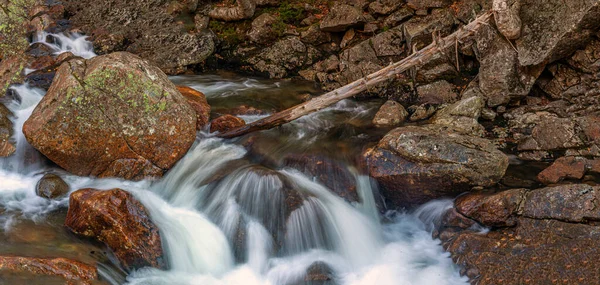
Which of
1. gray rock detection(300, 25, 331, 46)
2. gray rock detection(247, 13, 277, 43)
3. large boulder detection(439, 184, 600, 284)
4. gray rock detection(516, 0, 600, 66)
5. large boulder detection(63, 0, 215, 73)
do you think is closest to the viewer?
large boulder detection(439, 184, 600, 284)

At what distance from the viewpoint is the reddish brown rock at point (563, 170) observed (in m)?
6.59

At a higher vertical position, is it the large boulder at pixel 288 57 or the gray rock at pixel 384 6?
the gray rock at pixel 384 6

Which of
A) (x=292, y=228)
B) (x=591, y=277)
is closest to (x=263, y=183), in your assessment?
(x=292, y=228)

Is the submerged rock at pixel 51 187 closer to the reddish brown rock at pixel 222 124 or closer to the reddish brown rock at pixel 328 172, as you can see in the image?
the reddish brown rock at pixel 222 124

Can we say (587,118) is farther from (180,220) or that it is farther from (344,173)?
(180,220)

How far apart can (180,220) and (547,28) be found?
7.21 meters

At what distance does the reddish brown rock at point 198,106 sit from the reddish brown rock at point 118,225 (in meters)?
2.88

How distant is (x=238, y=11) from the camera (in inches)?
460

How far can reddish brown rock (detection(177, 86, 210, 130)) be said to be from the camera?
844cm

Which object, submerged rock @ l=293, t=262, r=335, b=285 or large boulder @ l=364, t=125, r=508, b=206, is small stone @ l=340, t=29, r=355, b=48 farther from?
submerged rock @ l=293, t=262, r=335, b=285

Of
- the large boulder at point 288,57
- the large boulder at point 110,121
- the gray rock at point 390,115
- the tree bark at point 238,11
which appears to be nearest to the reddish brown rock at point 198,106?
the large boulder at point 110,121

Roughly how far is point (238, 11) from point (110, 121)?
5873 millimetres

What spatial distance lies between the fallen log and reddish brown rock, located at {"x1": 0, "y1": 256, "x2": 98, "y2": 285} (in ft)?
12.9

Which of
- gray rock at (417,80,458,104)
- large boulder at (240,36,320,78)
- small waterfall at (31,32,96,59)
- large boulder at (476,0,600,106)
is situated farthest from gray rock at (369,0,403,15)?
small waterfall at (31,32,96,59)
